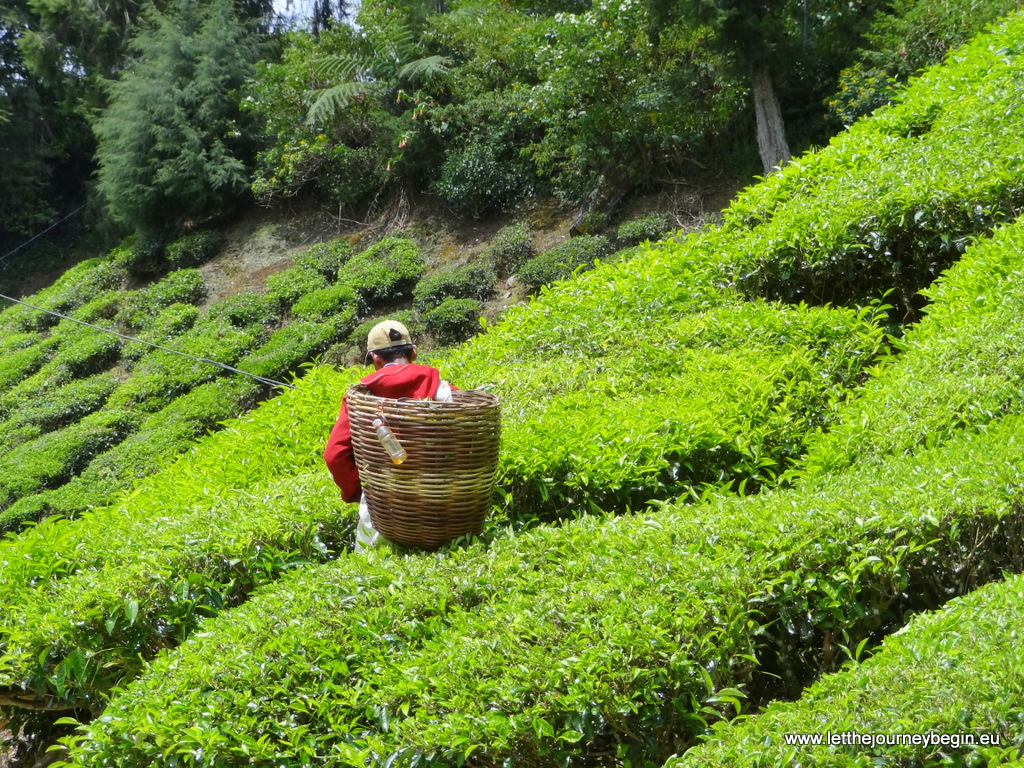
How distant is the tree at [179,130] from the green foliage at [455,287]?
5527 millimetres

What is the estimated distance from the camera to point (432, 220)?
13508 mm

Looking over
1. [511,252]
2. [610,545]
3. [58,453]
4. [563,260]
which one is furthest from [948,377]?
[58,453]

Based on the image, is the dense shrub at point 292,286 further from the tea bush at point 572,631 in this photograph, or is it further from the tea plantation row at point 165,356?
the tea bush at point 572,631

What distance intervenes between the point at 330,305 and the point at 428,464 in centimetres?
904

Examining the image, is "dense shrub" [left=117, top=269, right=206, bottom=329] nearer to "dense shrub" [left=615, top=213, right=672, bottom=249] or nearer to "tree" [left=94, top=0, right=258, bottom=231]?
"tree" [left=94, top=0, right=258, bottom=231]

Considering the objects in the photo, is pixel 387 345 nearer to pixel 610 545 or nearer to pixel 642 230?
pixel 610 545

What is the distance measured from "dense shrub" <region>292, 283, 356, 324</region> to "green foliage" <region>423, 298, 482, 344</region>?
1.57 meters

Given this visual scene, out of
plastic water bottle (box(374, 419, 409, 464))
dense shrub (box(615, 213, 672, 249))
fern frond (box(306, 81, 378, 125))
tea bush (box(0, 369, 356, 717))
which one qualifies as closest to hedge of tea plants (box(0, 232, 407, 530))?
fern frond (box(306, 81, 378, 125))

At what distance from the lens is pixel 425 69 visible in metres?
13.3

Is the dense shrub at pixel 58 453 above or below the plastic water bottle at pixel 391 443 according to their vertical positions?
below

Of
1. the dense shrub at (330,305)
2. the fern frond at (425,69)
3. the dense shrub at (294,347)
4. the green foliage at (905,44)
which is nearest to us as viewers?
the green foliage at (905,44)

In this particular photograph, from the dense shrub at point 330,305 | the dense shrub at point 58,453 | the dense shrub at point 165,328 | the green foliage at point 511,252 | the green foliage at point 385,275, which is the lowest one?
the dense shrub at point 58,453

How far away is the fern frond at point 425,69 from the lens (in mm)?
13281

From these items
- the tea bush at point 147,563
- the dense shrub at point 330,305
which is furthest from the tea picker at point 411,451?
the dense shrub at point 330,305
